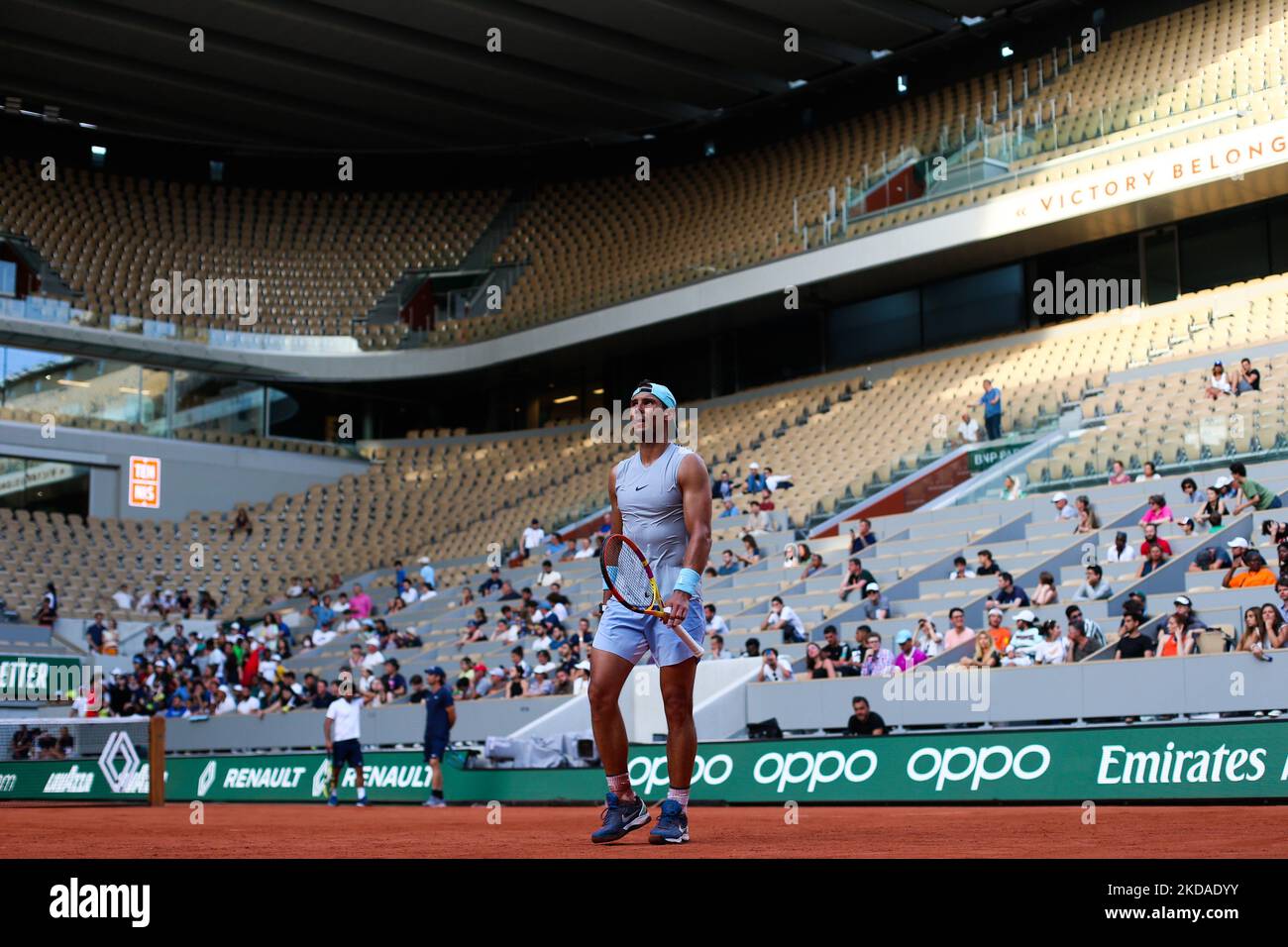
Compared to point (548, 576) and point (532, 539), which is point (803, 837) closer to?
point (548, 576)

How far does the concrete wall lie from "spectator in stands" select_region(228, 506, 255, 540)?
2.22 m

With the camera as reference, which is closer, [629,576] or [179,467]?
[629,576]

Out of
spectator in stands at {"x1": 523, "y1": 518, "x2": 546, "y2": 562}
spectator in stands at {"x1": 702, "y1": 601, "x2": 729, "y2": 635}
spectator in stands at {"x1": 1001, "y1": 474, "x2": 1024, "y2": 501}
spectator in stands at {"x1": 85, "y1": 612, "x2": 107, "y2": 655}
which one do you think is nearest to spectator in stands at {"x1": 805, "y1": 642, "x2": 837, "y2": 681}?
spectator in stands at {"x1": 702, "y1": 601, "x2": 729, "y2": 635}

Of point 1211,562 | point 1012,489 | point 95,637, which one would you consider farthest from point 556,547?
point 1211,562

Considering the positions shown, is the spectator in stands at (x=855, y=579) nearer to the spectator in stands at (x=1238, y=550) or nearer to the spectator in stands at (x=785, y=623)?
the spectator in stands at (x=785, y=623)

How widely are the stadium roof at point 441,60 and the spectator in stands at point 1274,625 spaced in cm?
2190

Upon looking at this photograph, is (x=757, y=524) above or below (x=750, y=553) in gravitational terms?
above

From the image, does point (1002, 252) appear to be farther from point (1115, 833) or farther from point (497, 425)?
point (1115, 833)

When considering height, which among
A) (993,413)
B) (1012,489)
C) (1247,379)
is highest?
(993,413)

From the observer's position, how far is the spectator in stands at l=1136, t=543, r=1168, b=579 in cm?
1809

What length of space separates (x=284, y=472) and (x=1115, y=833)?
1372 inches

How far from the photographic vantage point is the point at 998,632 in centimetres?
1752

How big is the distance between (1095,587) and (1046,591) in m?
0.56

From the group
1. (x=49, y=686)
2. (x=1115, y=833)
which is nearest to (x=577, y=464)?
(x=49, y=686)
